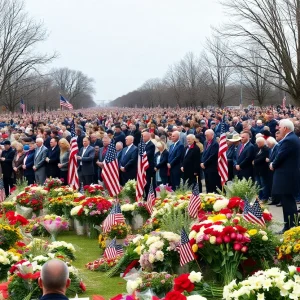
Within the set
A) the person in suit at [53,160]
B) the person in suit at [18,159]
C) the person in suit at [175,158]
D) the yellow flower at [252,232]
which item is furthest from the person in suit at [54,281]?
the person in suit at [18,159]

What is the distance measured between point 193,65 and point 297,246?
2238 inches

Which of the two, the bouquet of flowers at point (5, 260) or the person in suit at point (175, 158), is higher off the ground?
the person in suit at point (175, 158)

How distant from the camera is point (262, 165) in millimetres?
16250

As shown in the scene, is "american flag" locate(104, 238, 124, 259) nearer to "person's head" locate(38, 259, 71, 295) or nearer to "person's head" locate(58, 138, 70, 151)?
"person's head" locate(38, 259, 71, 295)

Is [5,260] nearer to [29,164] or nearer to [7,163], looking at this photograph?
[29,164]

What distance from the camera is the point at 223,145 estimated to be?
14.7m

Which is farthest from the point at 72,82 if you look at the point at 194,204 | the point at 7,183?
the point at 194,204

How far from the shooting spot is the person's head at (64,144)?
1839cm

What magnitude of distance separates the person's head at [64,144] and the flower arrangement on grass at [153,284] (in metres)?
10.8

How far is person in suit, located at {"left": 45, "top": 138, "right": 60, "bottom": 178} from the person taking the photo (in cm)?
1894

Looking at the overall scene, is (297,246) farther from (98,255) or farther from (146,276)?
(98,255)

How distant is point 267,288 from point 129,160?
11.8 m

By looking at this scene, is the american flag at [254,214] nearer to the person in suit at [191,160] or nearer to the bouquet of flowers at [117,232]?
the bouquet of flowers at [117,232]

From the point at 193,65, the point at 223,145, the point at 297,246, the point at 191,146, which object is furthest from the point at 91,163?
the point at 193,65
